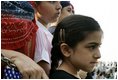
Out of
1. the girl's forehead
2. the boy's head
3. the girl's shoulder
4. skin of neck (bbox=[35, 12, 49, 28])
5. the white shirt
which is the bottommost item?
the girl's shoulder

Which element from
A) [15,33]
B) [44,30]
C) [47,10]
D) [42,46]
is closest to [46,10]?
[47,10]

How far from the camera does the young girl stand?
1.32m

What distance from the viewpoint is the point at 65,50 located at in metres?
1.36

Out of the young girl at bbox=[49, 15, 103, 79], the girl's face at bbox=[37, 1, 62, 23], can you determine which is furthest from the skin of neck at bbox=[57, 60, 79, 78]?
the girl's face at bbox=[37, 1, 62, 23]

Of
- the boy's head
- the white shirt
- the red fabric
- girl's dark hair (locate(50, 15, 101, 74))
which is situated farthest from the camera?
the boy's head

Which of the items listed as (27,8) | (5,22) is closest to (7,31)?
(5,22)

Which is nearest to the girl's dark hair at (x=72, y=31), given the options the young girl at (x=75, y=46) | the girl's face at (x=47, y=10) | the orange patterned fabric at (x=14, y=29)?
the young girl at (x=75, y=46)

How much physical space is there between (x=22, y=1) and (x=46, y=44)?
0.32m

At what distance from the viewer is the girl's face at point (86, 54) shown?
1321 mm

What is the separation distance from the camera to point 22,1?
4.43 ft

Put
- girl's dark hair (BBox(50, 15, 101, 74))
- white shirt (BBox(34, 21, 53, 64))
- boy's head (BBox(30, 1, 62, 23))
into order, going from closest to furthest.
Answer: girl's dark hair (BBox(50, 15, 101, 74)) → white shirt (BBox(34, 21, 53, 64)) → boy's head (BBox(30, 1, 62, 23))

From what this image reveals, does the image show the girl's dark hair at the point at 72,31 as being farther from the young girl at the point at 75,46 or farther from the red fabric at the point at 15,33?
the red fabric at the point at 15,33

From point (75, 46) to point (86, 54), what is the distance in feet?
0.22

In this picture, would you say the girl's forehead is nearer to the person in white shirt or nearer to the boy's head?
the person in white shirt
